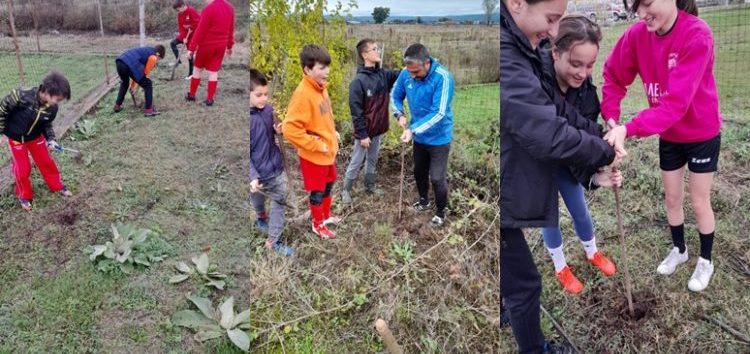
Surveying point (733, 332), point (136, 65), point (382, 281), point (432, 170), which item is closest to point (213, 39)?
point (136, 65)

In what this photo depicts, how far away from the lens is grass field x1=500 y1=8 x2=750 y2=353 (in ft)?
5.57

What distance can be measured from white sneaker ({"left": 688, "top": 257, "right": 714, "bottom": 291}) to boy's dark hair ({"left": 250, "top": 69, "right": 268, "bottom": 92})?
156 centimetres

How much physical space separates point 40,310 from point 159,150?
33.4 inches

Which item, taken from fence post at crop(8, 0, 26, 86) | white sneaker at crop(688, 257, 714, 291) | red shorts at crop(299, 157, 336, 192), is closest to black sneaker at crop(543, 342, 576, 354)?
white sneaker at crop(688, 257, 714, 291)

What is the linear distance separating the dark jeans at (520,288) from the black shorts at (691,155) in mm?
812

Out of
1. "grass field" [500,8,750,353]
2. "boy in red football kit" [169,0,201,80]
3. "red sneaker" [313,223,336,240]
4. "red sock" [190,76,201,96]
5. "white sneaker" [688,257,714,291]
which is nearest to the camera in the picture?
"red sneaker" [313,223,336,240]

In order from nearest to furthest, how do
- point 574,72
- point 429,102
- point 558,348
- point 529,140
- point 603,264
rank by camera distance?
1. point 529,140
2. point 574,72
3. point 429,102
4. point 558,348
5. point 603,264

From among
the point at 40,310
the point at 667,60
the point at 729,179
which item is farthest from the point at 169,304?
the point at 729,179

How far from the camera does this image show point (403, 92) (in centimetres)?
147

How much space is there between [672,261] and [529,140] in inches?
43.2

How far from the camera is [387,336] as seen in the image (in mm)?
1287

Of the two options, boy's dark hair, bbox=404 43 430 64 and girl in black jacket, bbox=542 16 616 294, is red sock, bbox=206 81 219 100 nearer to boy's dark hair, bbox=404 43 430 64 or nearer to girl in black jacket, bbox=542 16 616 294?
boy's dark hair, bbox=404 43 430 64

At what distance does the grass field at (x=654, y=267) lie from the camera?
1.70 meters

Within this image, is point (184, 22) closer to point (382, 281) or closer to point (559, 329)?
point (382, 281)
